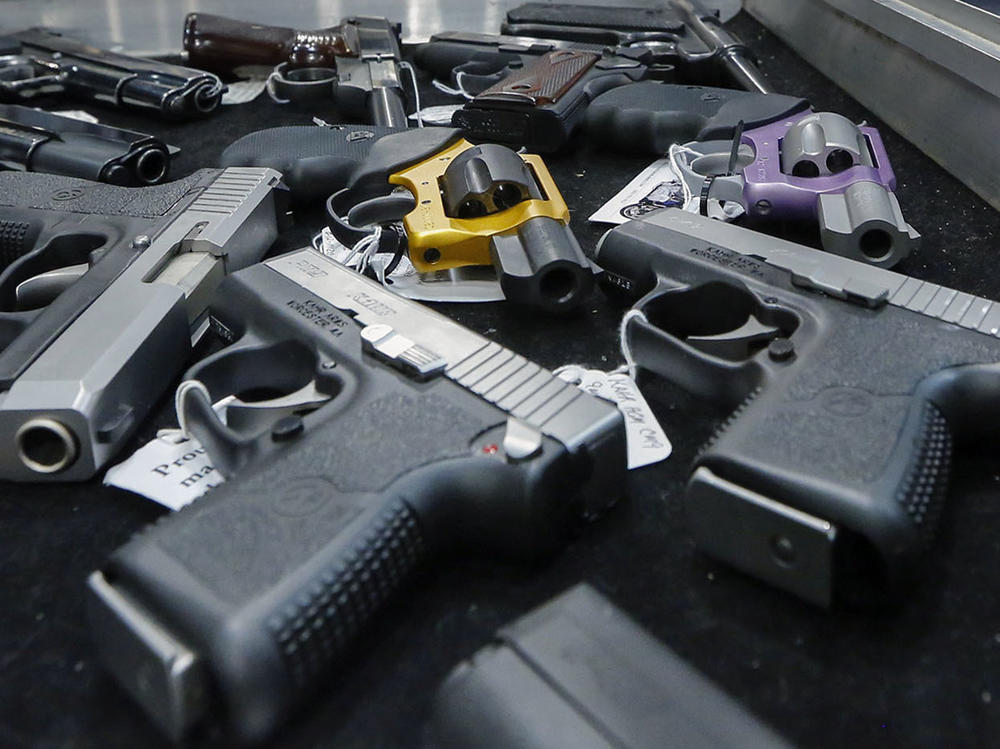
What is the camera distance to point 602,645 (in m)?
0.62

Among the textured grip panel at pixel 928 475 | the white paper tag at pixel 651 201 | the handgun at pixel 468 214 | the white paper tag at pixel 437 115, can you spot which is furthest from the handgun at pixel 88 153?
the textured grip panel at pixel 928 475

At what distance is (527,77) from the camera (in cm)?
172

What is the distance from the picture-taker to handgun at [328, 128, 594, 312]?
3.70 ft

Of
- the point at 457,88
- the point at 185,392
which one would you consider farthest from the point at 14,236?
the point at 457,88

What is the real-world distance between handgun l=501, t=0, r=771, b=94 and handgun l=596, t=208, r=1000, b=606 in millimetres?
973

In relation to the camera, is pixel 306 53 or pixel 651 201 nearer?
pixel 651 201

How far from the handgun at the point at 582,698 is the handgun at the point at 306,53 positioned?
1.56 meters

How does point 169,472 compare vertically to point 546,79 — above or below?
below

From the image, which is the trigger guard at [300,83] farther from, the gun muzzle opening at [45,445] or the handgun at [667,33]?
the gun muzzle opening at [45,445]

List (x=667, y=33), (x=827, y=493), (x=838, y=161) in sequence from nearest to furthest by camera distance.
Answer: (x=827, y=493) < (x=838, y=161) < (x=667, y=33)

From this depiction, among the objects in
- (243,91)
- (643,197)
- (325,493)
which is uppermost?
(325,493)

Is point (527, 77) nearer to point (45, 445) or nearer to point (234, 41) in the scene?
point (234, 41)

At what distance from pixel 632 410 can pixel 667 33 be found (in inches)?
58.4

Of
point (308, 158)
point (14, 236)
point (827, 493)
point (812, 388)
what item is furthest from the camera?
point (308, 158)
